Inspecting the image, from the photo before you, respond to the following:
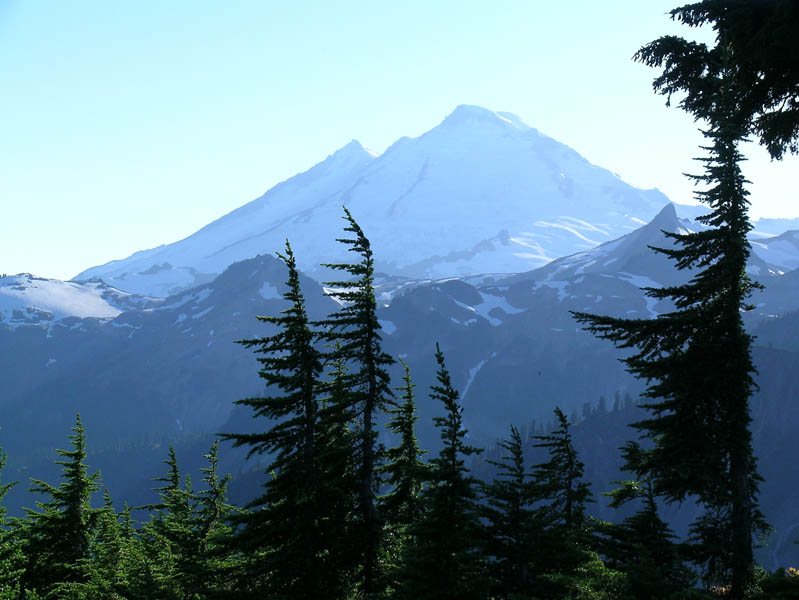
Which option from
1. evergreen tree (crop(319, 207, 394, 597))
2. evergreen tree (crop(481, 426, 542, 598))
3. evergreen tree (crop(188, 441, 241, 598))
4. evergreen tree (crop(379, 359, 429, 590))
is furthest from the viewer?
evergreen tree (crop(379, 359, 429, 590))

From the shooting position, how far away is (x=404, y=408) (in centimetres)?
2134

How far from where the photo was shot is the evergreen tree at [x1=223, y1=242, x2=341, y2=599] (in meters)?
17.5

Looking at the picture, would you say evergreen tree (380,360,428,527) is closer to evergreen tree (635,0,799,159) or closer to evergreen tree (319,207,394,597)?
evergreen tree (319,207,394,597)

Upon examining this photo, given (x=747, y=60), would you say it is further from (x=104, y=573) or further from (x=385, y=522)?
(x=104, y=573)

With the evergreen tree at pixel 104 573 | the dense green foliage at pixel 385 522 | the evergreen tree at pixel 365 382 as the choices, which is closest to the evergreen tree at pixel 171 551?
the dense green foliage at pixel 385 522

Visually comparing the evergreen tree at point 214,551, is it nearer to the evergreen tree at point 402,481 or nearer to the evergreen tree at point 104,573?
the evergreen tree at point 104,573

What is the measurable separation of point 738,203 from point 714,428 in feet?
17.8

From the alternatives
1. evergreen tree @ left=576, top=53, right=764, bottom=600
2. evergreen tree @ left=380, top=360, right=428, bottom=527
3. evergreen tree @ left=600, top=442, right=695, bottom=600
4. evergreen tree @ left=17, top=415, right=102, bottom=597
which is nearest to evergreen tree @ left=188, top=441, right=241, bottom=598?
evergreen tree @ left=380, top=360, right=428, bottom=527

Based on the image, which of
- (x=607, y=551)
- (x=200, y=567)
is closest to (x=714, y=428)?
(x=607, y=551)

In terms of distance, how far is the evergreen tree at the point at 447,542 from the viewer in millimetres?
14211

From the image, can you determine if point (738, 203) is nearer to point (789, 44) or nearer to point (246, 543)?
point (789, 44)

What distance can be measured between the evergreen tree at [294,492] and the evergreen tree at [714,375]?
25.3 ft

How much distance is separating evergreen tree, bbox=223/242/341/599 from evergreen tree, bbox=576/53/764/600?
771 cm

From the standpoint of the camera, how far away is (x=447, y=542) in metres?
14.3
